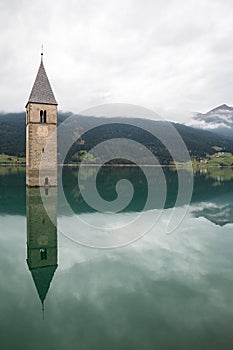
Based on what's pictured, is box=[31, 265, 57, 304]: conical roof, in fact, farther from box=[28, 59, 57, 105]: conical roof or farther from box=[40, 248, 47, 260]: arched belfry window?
box=[28, 59, 57, 105]: conical roof

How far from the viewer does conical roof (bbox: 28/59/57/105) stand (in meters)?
39.0

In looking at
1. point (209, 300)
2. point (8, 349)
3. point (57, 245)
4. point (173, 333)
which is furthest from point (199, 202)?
point (8, 349)

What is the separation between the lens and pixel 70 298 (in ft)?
32.6

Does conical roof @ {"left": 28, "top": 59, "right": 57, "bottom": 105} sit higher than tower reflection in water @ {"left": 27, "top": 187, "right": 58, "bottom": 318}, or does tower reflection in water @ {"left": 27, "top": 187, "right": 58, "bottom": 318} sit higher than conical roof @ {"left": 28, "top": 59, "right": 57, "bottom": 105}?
conical roof @ {"left": 28, "top": 59, "right": 57, "bottom": 105}

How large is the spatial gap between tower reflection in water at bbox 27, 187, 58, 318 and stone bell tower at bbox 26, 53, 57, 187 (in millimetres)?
10818

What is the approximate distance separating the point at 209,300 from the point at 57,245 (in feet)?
28.1

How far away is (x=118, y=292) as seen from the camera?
34.5ft

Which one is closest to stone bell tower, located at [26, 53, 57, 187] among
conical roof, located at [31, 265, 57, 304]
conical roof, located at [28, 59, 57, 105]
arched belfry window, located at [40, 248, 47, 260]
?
conical roof, located at [28, 59, 57, 105]

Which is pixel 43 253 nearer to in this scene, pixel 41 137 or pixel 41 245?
pixel 41 245

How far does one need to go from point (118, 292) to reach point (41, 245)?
6.74 m

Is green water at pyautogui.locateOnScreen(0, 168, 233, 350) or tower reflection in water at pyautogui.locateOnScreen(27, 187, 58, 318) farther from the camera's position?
tower reflection in water at pyautogui.locateOnScreen(27, 187, 58, 318)

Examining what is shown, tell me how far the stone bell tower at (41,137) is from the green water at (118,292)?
20533 millimetres

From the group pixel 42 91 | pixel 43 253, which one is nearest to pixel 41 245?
pixel 43 253

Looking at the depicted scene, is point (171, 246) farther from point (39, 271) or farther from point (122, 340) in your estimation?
point (122, 340)
